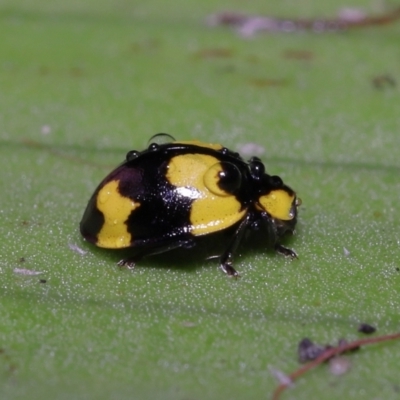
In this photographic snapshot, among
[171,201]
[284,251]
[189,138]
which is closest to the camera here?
[171,201]

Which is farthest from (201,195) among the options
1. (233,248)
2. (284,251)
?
(284,251)

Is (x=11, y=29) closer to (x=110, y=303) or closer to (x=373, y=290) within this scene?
(x=110, y=303)

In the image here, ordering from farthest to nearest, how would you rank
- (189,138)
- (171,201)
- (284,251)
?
(189,138), (284,251), (171,201)

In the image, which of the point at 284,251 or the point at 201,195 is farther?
the point at 284,251

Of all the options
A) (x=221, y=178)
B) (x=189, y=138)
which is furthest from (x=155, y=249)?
(x=189, y=138)

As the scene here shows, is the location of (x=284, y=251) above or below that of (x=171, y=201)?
below

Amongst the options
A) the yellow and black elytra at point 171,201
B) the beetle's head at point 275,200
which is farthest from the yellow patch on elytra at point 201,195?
the beetle's head at point 275,200

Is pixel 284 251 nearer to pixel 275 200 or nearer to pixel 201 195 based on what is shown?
pixel 275 200

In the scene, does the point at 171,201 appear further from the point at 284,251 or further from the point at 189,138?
the point at 189,138
